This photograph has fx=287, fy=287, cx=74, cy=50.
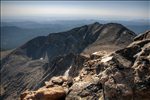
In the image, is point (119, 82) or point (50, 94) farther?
point (50, 94)

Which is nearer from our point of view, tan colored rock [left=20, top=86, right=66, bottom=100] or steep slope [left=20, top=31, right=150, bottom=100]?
steep slope [left=20, top=31, right=150, bottom=100]

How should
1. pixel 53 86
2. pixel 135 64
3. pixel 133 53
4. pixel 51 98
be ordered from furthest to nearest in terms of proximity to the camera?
1. pixel 53 86
2. pixel 51 98
3. pixel 133 53
4. pixel 135 64

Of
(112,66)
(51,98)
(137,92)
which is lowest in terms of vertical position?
→ (51,98)

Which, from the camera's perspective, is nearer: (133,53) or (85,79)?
(133,53)

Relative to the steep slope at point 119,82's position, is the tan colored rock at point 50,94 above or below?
below

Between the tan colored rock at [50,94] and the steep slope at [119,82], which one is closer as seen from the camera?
the steep slope at [119,82]

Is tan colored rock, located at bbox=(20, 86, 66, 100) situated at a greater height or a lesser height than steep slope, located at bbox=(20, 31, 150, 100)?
lesser

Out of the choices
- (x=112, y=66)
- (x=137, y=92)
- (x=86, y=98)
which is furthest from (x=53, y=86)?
(x=137, y=92)

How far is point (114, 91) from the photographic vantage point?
82.9ft

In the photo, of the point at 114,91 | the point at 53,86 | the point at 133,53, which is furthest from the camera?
the point at 53,86

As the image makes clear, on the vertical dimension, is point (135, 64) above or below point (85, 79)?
above

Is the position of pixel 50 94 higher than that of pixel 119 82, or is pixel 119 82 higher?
pixel 119 82

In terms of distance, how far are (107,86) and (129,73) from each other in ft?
8.02

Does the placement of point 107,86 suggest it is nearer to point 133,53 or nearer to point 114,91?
point 114,91
